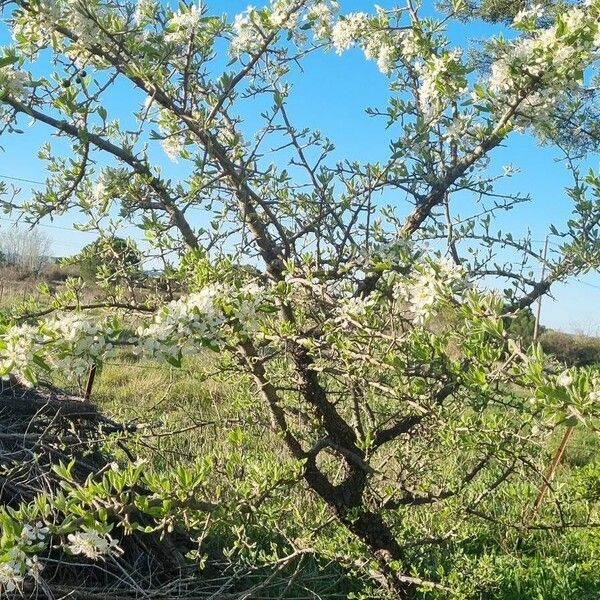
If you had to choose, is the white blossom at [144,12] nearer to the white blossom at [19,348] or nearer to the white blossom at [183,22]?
the white blossom at [183,22]

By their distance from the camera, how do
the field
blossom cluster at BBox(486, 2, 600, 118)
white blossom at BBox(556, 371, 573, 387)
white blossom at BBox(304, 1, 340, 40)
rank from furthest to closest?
white blossom at BBox(304, 1, 340, 40) < the field < blossom cluster at BBox(486, 2, 600, 118) < white blossom at BBox(556, 371, 573, 387)

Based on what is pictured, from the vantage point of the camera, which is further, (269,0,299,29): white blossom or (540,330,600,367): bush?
(540,330,600,367): bush

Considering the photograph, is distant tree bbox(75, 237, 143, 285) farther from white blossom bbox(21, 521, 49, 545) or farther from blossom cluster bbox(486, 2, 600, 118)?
blossom cluster bbox(486, 2, 600, 118)

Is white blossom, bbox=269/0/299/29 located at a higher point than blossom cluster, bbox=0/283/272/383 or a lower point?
higher

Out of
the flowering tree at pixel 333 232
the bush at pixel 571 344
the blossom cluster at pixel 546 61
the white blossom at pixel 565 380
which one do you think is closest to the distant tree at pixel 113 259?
the flowering tree at pixel 333 232

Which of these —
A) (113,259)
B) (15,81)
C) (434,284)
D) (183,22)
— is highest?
(183,22)

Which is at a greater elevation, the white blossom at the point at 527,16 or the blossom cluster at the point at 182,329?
the white blossom at the point at 527,16

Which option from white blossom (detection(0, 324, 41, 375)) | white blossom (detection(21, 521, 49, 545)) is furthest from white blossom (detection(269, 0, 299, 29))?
white blossom (detection(21, 521, 49, 545))

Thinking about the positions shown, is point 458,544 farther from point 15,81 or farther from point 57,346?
point 15,81

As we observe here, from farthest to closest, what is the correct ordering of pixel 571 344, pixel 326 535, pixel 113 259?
1. pixel 571 344
2. pixel 326 535
3. pixel 113 259

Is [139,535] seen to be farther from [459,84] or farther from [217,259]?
[459,84]

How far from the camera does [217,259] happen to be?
2219 millimetres

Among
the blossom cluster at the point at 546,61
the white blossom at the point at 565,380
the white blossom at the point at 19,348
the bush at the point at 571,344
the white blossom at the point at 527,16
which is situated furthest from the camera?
the bush at the point at 571,344

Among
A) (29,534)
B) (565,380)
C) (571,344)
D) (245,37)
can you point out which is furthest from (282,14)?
(571,344)
